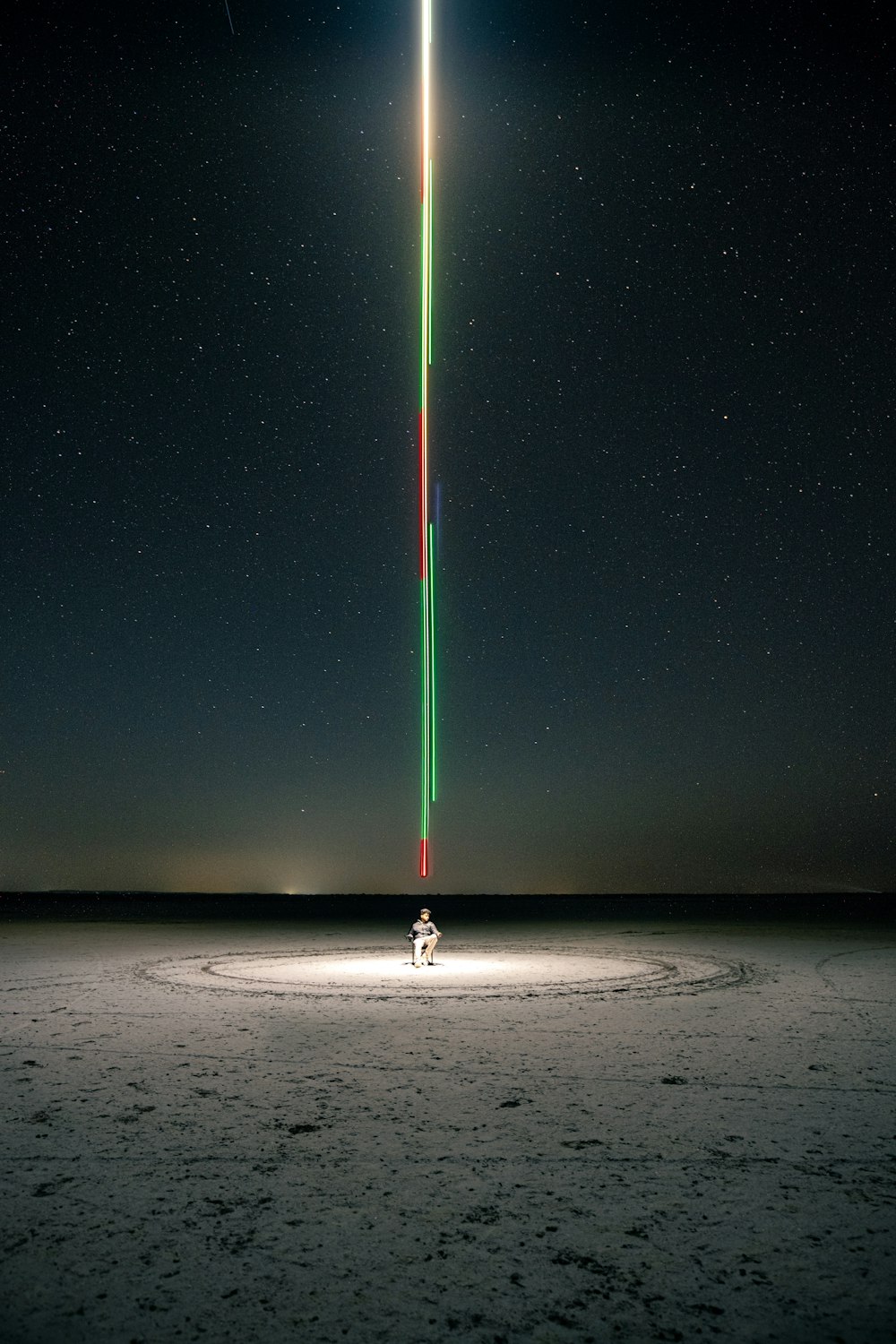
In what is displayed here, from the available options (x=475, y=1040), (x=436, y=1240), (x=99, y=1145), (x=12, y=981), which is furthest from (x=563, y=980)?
(x=436, y=1240)

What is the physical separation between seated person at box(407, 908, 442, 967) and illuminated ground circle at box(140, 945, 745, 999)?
224 mm

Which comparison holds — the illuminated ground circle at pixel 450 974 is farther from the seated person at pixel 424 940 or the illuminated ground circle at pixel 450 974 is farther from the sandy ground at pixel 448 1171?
the sandy ground at pixel 448 1171

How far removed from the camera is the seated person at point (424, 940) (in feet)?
53.4

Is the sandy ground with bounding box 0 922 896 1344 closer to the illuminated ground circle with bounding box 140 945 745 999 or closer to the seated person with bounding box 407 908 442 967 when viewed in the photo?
the illuminated ground circle with bounding box 140 945 745 999

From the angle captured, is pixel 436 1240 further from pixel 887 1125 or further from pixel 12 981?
pixel 12 981

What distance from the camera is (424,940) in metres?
16.4

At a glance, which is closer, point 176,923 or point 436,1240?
point 436,1240

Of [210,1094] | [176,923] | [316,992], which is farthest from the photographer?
[176,923]

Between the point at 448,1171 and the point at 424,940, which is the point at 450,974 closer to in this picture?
the point at 424,940

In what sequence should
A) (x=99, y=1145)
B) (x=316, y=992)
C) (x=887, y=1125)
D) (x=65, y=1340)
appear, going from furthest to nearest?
1. (x=316, y=992)
2. (x=887, y=1125)
3. (x=99, y=1145)
4. (x=65, y=1340)

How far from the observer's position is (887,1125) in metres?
6.43

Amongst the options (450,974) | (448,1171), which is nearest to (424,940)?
(450,974)

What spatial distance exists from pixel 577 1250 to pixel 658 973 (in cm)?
1146

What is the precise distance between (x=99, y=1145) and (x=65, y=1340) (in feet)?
8.03
